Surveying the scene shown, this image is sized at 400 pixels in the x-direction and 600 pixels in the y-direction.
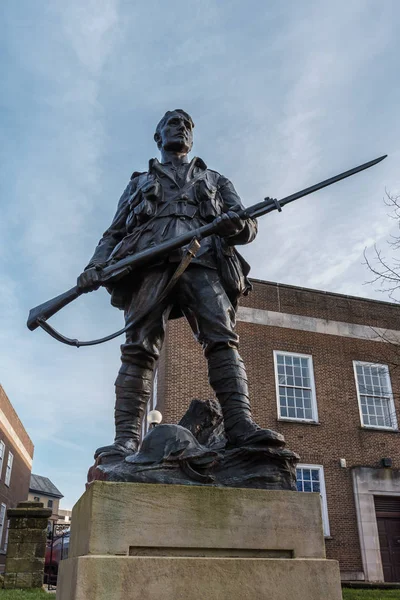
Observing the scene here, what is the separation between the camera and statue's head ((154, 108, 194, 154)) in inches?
194

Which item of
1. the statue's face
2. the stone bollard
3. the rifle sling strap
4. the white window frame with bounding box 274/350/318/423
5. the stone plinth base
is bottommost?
the stone plinth base

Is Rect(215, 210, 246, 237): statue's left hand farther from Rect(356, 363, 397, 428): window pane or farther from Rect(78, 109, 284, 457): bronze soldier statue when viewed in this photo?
Rect(356, 363, 397, 428): window pane

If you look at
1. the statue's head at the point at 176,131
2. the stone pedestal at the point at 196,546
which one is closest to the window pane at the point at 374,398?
the statue's head at the point at 176,131

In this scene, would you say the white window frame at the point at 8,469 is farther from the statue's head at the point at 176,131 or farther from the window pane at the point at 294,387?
the statue's head at the point at 176,131

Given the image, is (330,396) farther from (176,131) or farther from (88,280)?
(88,280)

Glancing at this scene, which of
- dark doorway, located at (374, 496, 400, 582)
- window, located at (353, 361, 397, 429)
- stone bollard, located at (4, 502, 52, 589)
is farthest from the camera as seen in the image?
window, located at (353, 361, 397, 429)

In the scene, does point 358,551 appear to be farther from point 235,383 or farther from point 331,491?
point 235,383

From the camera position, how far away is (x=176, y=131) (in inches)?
195

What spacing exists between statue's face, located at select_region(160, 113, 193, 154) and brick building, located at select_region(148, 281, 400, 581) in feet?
45.8

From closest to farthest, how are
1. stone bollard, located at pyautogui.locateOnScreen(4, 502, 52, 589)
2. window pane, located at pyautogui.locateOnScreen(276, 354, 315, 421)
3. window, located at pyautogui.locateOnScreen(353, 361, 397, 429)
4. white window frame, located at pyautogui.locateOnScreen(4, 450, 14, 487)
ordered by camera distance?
stone bollard, located at pyautogui.locateOnScreen(4, 502, 52, 589)
window pane, located at pyautogui.locateOnScreen(276, 354, 315, 421)
window, located at pyautogui.locateOnScreen(353, 361, 397, 429)
white window frame, located at pyautogui.locateOnScreen(4, 450, 14, 487)

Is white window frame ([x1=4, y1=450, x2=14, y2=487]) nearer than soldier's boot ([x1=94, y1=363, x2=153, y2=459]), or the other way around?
soldier's boot ([x1=94, y1=363, x2=153, y2=459])

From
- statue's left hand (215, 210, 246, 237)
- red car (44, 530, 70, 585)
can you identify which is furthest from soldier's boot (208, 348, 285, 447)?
red car (44, 530, 70, 585)

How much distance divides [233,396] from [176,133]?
2.45m

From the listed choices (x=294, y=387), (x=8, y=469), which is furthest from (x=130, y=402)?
(x=8, y=469)
